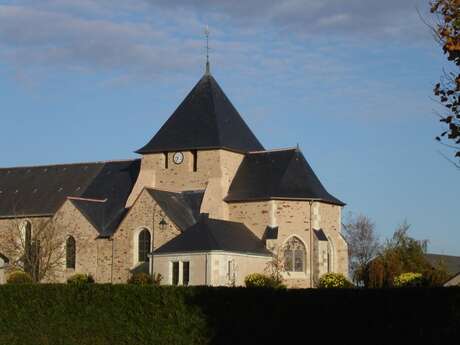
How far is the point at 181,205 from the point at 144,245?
2.76 meters

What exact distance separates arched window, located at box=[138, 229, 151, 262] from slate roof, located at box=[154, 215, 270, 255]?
2700 mm

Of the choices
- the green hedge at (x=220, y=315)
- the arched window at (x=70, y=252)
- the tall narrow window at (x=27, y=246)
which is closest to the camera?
the green hedge at (x=220, y=315)

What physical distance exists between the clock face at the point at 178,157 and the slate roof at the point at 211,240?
17.2 ft

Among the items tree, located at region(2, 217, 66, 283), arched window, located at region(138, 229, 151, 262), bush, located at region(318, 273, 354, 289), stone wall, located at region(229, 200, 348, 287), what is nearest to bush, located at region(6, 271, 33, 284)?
tree, located at region(2, 217, 66, 283)

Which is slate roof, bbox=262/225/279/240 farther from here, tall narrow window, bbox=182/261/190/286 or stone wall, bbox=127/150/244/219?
tall narrow window, bbox=182/261/190/286

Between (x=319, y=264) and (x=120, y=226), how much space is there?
1016 cm

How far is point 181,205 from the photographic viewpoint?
48062mm

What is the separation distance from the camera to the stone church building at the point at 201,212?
146 feet

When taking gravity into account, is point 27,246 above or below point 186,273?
above

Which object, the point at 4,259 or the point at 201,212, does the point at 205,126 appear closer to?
the point at 201,212

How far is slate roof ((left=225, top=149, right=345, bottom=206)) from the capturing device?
157 feet

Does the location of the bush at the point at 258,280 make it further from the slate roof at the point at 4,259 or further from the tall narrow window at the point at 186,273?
the slate roof at the point at 4,259

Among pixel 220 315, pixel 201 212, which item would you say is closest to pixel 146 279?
pixel 201 212

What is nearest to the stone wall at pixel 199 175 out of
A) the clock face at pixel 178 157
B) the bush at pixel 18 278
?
the clock face at pixel 178 157
